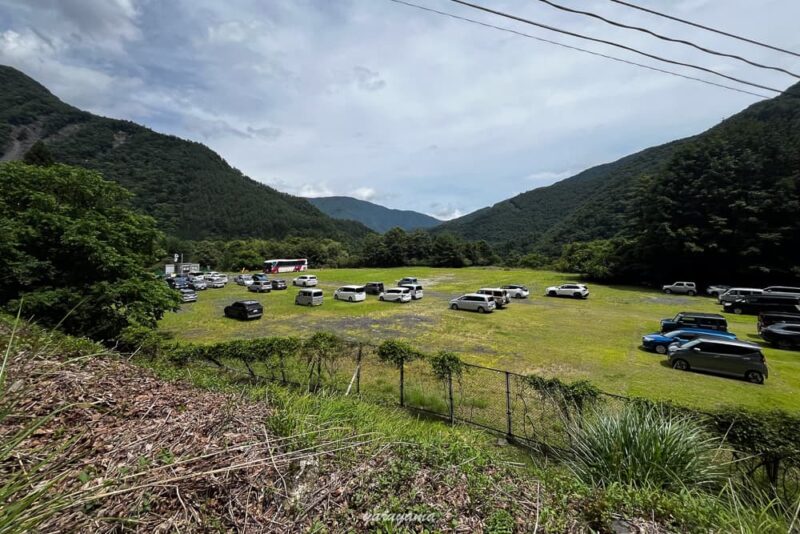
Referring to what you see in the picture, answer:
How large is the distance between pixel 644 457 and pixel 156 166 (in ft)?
522

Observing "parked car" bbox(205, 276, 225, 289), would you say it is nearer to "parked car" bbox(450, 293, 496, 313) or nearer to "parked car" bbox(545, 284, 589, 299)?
"parked car" bbox(450, 293, 496, 313)

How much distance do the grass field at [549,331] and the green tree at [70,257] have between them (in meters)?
4.04

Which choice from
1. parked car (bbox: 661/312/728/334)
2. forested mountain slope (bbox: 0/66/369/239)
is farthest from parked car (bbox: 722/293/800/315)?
forested mountain slope (bbox: 0/66/369/239)

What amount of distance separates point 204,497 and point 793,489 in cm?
865

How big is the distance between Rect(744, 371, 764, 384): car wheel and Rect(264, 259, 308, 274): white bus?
59.9m

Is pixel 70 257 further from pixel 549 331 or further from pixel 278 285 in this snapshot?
pixel 549 331

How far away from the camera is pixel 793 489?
16.9 feet

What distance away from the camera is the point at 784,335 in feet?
51.5

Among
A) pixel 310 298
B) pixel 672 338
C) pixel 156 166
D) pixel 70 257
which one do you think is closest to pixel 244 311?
pixel 310 298

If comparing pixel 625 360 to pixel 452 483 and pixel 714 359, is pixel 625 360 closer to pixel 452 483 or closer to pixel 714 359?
pixel 714 359

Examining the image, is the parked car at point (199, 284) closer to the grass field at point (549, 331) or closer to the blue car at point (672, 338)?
the grass field at point (549, 331)

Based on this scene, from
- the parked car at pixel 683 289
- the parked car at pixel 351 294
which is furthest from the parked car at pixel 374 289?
the parked car at pixel 683 289

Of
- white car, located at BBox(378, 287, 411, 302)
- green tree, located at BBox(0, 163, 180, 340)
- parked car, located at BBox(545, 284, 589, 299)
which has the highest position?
green tree, located at BBox(0, 163, 180, 340)

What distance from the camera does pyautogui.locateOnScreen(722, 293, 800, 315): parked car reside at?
2205 centimetres
